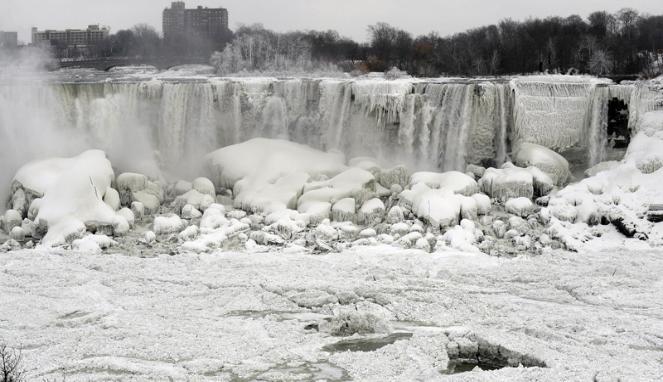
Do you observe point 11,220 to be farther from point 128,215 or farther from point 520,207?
point 520,207

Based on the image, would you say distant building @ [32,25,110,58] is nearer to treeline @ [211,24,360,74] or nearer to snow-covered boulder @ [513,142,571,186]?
treeline @ [211,24,360,74]

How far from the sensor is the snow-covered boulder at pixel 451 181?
18.1 m

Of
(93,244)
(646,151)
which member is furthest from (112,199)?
(646,151)

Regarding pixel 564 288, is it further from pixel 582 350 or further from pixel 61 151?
pixel 61 151

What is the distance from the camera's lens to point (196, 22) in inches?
2517

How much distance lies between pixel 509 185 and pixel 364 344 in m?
8.91

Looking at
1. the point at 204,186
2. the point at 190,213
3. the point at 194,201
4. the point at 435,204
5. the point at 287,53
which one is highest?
the point at 287,53

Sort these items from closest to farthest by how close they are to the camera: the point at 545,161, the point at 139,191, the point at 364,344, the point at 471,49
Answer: the point at 364,344
the point at 139,191
the point at 545,161
the point at 471,49

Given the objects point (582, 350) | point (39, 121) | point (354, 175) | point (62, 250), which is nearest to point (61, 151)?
point (39, 121)

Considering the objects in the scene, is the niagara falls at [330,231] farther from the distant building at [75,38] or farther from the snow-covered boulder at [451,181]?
the distant building at [75,38]

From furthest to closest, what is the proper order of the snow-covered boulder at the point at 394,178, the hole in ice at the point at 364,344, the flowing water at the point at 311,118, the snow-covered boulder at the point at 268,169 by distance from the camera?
the flowing water at the point at 311,118 → the snow-covered boulder at the point at 394,178 → the snow-covered boulder at the point at 268,169 → the hole in ice at the point at 364,344

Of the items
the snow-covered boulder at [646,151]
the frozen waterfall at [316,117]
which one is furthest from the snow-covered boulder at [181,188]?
the snow-covered boulder at [646,151]

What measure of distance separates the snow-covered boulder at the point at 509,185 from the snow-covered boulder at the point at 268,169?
3490 millimetres

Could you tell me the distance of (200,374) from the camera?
930 cm
